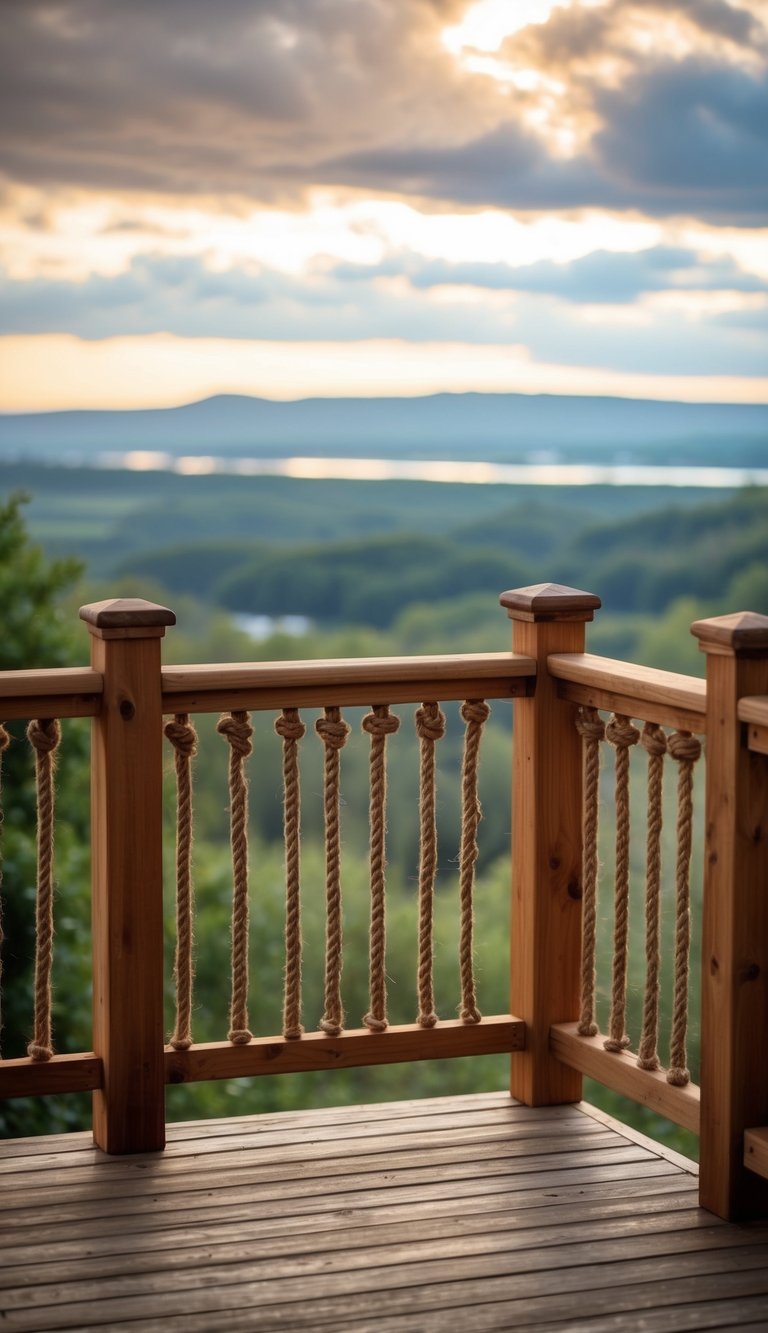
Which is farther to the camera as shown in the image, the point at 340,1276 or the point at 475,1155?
the point at 475,1155

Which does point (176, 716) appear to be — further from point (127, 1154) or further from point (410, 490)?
point (410, 490)

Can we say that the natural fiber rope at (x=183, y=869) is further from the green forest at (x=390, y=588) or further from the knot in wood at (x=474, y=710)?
the green forest at (x=390, y=588)

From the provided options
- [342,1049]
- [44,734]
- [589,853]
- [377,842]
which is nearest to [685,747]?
[589,853]

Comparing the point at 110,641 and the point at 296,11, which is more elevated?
the point at 296,11

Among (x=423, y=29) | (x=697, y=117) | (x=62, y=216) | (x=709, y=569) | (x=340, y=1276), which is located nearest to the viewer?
(x=340, y=1276)

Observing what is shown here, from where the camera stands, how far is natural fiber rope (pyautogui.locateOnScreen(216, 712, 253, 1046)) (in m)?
2.81

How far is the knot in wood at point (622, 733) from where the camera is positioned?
2811mm

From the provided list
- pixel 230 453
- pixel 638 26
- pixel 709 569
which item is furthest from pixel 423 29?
pixel 709 569

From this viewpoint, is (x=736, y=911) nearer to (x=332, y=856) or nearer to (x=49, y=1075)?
(x=332, y=856)

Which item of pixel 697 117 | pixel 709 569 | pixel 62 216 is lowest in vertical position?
pixel 709 569

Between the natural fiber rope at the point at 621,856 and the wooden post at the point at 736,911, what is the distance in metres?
0.28

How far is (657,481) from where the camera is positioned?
2456 cm

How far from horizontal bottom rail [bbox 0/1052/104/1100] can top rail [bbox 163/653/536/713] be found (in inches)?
26.4

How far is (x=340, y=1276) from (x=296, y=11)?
20299 millimetres
